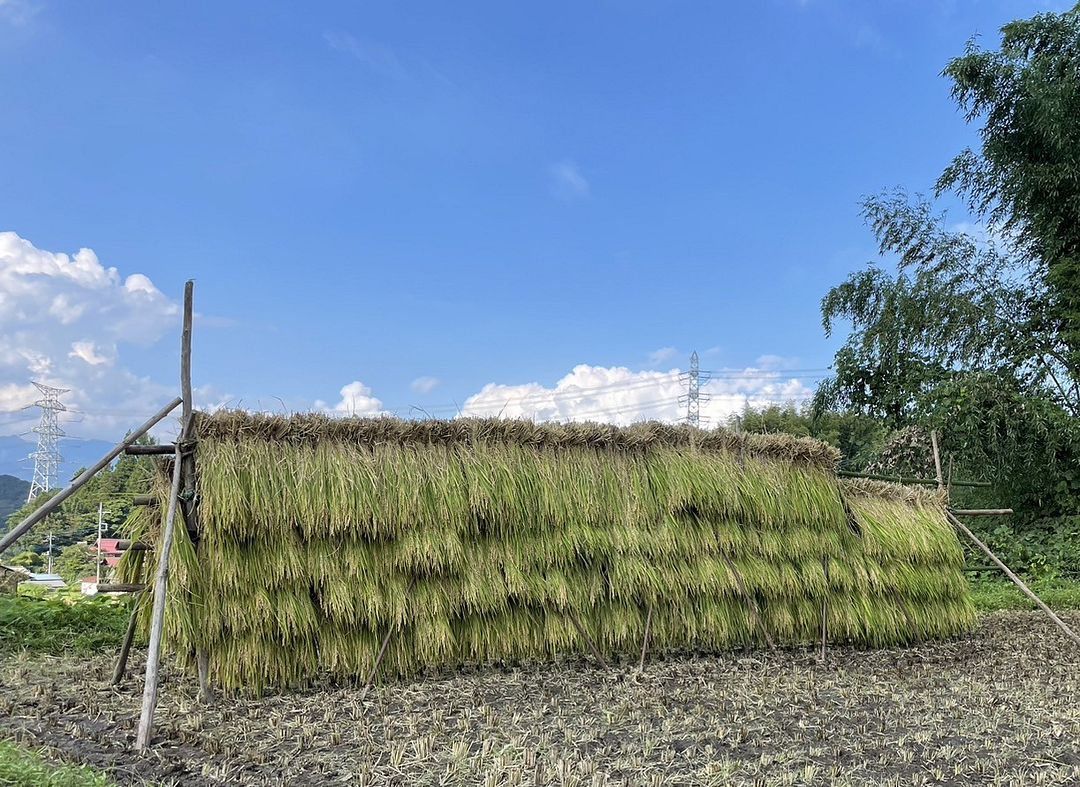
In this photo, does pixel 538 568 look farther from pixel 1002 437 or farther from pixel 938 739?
pixel 1002 437

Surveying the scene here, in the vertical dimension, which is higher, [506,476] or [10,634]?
[506,476]

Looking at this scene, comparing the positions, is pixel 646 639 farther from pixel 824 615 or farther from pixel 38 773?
pixel 38 773

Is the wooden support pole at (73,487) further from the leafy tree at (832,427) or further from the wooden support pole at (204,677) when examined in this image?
the leafy tree at (832,427)

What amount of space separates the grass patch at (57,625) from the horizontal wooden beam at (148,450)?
82.0 inches

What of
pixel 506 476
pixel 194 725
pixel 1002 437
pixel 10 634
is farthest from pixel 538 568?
pixel 1002 437

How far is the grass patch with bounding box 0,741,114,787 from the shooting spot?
8.56 ft

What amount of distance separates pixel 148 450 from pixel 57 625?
2.54 metres

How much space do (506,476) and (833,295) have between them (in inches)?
433

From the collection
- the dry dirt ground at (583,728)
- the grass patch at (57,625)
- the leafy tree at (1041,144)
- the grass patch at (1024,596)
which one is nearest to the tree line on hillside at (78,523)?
the grass patch at (57,625)

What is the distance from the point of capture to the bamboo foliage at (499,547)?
4254mm

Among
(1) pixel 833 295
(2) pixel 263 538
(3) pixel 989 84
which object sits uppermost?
(3) pixel 989 84

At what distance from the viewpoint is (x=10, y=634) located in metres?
5.38

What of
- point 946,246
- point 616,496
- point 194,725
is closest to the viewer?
point 194,725

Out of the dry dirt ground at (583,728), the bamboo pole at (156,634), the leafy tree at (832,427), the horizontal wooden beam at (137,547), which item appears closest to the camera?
the dry dirt ground at (583,728)
